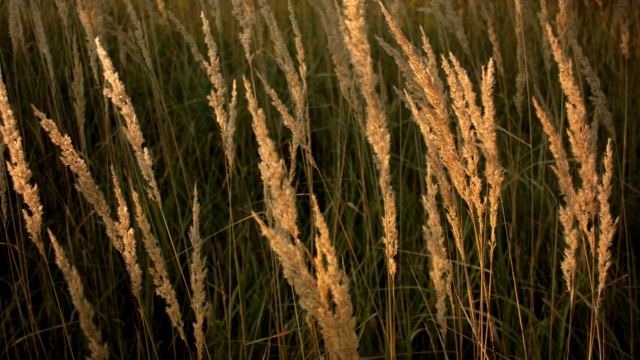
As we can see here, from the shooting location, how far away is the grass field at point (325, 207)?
1.42 m

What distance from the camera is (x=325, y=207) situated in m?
2.75

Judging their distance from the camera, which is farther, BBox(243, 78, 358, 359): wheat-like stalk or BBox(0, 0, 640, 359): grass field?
BBox(0, 0, 640, 359): grass field

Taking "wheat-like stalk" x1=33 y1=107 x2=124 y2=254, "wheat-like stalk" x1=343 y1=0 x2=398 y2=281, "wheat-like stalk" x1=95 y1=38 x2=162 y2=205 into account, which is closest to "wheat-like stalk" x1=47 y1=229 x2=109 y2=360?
"wheat-like stalk" x1=33 y1=107 x2=124 y2=254

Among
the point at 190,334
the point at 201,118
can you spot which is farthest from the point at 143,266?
the point at 201,118

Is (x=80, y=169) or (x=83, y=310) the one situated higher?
(x=80, y=169)

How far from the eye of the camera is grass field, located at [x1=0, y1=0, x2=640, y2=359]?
1416mm

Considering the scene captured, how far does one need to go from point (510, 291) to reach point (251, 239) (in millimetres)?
880

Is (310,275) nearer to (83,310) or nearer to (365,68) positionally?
(365,68)

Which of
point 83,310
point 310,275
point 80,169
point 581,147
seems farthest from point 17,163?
point 581,147

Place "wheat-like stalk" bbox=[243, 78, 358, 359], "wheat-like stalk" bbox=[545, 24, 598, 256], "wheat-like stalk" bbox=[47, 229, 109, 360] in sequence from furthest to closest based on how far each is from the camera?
"wheat-like stalk" bbox=[545, 24, 598, 256], "wheat-like stalk" bbox=[47, 229, 109, 360], "wheat-like stalk" bbox=[243, 78, 358, 359]

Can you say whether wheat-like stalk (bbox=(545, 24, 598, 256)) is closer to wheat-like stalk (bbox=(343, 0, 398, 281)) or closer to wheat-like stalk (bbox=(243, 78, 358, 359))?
wheat-like stalk (bbox=(343, 0, 398, 281))

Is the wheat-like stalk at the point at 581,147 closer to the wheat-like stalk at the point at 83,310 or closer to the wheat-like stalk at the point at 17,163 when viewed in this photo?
the wheat-like stalk at the point at 83,310

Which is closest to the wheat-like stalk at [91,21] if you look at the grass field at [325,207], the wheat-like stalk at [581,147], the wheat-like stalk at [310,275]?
the grass field at [325,207]

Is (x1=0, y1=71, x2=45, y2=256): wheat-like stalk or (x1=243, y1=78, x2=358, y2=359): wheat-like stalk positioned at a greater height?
(x1=0, y1=71, x2=45, y2=256): wheat-like stalk
